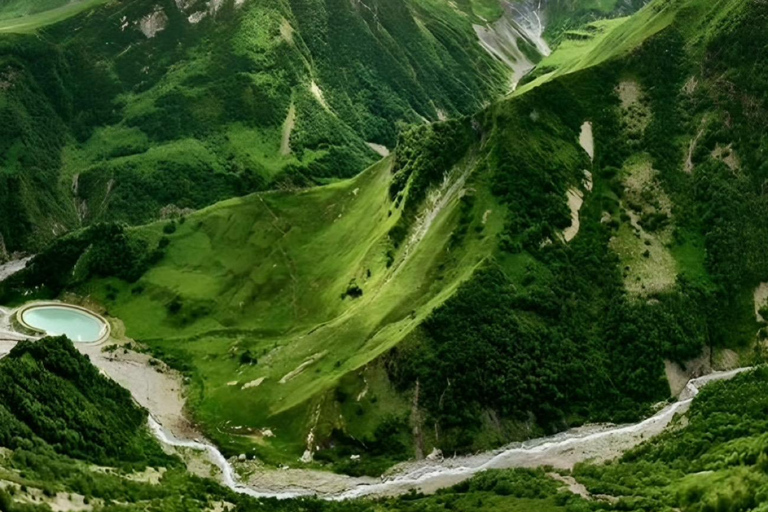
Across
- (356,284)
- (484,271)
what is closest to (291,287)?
(356,284)

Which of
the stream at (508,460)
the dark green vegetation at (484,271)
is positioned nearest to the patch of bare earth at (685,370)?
the dark green vegetation at (484,271)

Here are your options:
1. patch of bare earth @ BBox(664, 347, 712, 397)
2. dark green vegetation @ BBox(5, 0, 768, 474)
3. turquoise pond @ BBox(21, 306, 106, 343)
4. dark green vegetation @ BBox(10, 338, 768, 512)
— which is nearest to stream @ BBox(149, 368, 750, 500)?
dark green vegetation @ BBox(5, 0, 768, 474)

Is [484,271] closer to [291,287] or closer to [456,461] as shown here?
[456,461]

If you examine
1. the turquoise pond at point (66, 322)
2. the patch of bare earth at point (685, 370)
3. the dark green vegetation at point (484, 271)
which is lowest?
the patch of bare earth at point (685, 370)

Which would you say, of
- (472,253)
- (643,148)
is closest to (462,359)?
(472,253)

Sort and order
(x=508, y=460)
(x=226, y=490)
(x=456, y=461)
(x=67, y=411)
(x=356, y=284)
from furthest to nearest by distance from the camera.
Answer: (x=356, y=284), (x=456, y=461), (x=508, y=460), (x=67, y=411), (x=226, y=490)

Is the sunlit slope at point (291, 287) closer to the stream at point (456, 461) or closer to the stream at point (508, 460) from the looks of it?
the stream at point (456, 461)

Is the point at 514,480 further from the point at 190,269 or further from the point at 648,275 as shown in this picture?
the point at 190,269

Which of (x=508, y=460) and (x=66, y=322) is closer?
(x=508, y=460)

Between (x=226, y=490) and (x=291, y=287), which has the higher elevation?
(x=291, y=287)
